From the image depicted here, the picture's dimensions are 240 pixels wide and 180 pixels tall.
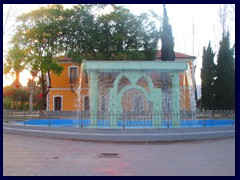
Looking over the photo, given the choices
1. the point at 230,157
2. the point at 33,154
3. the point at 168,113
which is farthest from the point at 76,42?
the point at 230,157

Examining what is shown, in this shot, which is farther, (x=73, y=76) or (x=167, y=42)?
(x=73, y=76)

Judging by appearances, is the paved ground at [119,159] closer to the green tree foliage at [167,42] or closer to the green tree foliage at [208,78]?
the green tree foliage at [208,78]

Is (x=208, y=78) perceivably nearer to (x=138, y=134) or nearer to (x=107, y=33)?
(x=107, y=33)

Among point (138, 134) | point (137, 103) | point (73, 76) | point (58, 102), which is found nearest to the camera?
point (138, 134)

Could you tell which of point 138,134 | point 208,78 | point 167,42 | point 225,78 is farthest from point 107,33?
point 138,134

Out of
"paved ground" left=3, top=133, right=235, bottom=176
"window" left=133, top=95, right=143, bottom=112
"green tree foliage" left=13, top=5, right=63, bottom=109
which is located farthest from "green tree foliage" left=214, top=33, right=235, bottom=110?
"paved ground" left=3, top=133, right=235, bottom=176

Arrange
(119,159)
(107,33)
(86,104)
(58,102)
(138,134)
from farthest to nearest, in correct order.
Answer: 1. (58,102)
2. (86,104)
3. (107,33)
4. (138,134)
5. (119,159)

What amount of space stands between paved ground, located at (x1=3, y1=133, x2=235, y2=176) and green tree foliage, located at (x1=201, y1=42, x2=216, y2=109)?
15.1 metres

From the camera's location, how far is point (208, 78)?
2748cm

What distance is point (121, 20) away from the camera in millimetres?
27297

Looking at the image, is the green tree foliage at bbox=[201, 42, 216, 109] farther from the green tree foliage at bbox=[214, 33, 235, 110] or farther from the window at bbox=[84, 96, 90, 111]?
the window at bbox=[84, 96, 90, 111]

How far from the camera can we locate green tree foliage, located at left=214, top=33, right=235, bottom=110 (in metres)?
26.1

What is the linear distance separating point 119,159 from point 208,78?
68.8 feet

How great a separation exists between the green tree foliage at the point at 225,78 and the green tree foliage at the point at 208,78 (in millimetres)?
455
